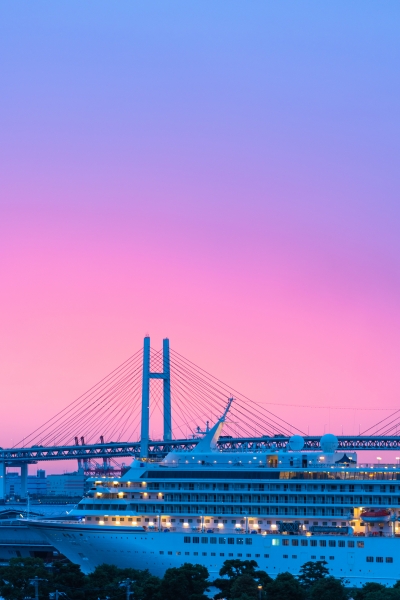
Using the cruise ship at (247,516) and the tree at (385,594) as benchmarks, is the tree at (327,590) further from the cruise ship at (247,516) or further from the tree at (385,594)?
the cruise ship at (247,516)

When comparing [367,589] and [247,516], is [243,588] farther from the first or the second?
[247,516]

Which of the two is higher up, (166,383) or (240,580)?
(166,383)

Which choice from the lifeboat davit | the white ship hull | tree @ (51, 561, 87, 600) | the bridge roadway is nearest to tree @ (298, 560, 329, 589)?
the white ship hull

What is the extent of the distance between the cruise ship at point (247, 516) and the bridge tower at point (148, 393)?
13.5m

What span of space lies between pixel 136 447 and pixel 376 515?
66879 mm

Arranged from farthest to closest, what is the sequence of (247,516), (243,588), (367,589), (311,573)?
(247,516) < (311,573) < (367,589) < (243,588)

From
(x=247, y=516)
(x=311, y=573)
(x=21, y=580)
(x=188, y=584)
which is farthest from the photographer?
(x=247, y=516)

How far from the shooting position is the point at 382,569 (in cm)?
4203

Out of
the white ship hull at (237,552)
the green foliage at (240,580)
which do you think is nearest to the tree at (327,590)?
the green foliage at (240,580)

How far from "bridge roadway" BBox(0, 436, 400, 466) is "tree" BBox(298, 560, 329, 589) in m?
49.4

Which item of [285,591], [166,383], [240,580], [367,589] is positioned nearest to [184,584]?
[240,580]

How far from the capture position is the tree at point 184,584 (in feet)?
128

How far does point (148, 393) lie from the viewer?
194ft

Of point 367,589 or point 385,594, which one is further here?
point 367,589
